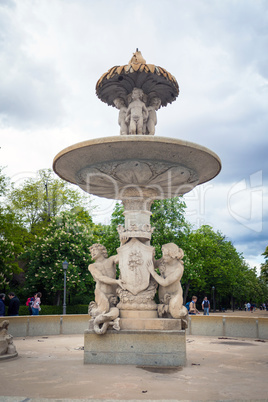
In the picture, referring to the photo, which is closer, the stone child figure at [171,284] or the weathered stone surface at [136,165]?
the weathered stone surface at [136,165]

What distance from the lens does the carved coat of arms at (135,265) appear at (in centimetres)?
716

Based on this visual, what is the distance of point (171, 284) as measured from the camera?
7148 mm

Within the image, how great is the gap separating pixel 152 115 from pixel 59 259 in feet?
57.1

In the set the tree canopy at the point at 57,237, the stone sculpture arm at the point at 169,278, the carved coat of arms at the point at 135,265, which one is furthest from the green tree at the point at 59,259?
the stone sculpture arm at the point at 169,278

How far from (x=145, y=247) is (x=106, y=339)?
1.80 metres

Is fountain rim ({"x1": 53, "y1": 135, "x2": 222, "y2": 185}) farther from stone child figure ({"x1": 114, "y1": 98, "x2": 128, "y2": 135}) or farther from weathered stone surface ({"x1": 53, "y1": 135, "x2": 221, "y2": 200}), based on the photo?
stone child figure ({"x1": 114, "y1": 98, "x2": 128, "y2": 135})

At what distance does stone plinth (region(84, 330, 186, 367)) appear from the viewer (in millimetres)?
6492

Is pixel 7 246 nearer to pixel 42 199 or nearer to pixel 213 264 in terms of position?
pixel 42 199

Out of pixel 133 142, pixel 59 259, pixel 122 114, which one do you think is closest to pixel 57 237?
pixel 59 259

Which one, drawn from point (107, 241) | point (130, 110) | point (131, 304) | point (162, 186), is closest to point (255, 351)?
point (131, 304)

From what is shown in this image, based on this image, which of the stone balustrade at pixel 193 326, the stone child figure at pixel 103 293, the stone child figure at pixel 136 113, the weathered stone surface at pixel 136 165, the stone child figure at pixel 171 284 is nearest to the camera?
the weathered stone surface at pixel 136 165

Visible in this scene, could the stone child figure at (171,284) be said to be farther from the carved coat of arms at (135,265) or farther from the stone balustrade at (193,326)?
the stone balustrade at (193,326)

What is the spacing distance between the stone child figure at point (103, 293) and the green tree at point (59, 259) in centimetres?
1654

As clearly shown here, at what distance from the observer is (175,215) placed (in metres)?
26.9
